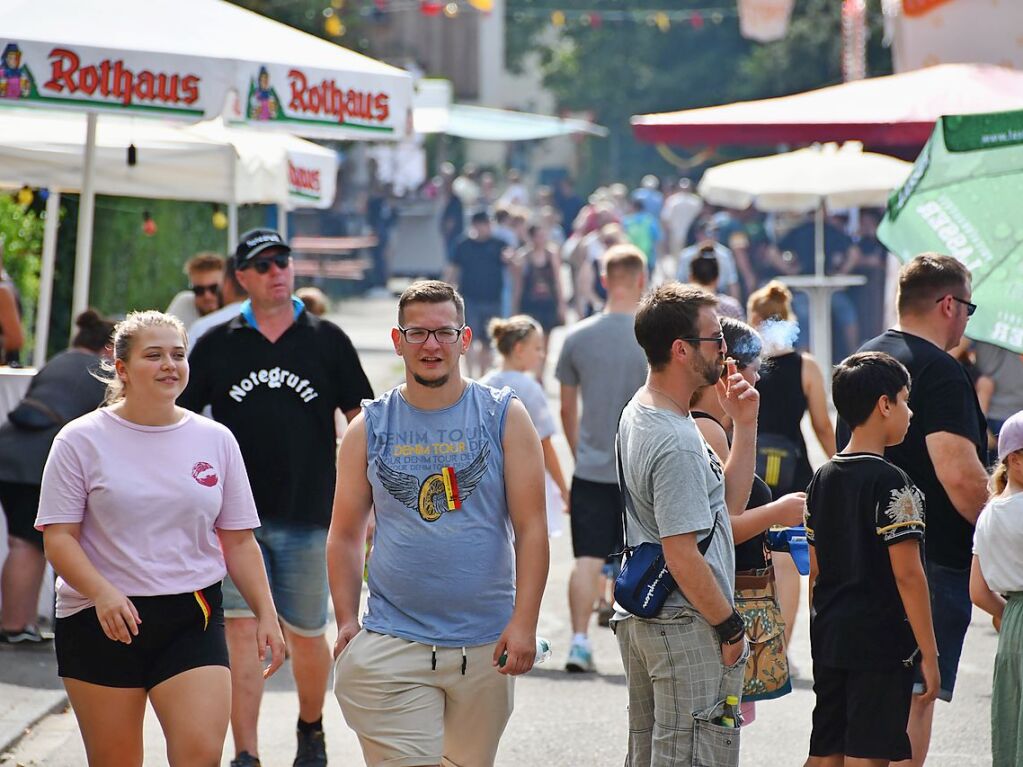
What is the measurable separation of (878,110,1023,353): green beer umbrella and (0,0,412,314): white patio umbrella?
3327 mm

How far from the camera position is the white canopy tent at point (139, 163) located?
413 inches

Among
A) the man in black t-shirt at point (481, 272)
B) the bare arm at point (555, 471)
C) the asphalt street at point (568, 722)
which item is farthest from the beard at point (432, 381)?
the man in black t-shirt at point (481, 272)

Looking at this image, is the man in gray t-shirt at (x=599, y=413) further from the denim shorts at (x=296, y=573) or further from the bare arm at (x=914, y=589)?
the bare arm at (x=914, y=589)

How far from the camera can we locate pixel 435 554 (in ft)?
15.0

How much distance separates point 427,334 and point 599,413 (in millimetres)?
3625

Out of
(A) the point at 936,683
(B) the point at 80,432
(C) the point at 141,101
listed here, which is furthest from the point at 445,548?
(C) the point at 141,101

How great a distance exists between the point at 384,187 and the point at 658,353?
3116 centimetres

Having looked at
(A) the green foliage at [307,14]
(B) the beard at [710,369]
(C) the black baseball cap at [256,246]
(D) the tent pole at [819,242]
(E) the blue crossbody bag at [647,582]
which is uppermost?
(A) the green foliage at [307,14]

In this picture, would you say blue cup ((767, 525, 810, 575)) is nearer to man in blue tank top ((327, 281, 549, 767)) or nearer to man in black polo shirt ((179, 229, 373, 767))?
man in blue tank top ((327, 281, 549, 767))

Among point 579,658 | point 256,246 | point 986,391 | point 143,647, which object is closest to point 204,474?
point 143,647

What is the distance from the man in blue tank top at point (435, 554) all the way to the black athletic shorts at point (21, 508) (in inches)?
146

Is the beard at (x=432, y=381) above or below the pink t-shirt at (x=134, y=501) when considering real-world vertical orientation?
above

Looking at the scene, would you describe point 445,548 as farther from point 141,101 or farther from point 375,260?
point 375,260

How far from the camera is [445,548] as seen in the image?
15.0 feet
